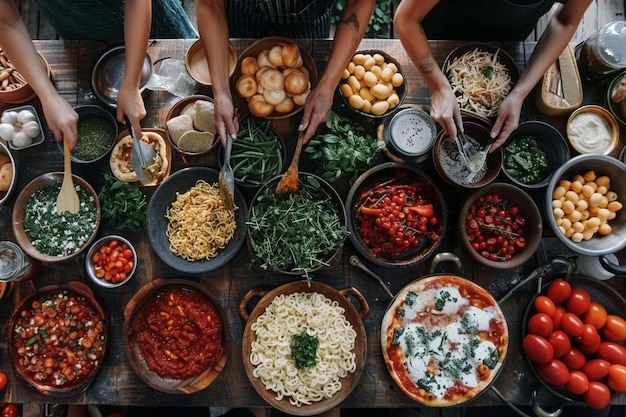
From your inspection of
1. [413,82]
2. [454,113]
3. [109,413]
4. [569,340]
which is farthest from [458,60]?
[109,413]

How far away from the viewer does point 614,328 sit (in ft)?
7.99

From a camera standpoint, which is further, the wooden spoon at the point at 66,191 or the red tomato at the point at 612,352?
the red tomato at the point at 612,352

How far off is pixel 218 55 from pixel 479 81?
4.45 feet

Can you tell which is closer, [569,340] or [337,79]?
[337,79]

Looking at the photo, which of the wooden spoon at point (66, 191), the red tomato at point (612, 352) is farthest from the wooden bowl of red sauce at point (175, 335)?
the red tomato at point (612, 352)

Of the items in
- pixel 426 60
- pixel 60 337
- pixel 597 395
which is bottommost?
pixel 60 337

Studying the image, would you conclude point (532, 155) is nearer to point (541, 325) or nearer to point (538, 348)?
point (541, 325)

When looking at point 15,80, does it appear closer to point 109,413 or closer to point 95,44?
point 95,44

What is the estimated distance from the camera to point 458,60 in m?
2.59

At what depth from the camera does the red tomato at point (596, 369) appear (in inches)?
94.9

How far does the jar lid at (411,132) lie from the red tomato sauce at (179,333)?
1.27 metres

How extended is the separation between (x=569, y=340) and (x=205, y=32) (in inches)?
93.6

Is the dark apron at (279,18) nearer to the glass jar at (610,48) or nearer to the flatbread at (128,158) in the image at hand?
the flatbread at (128,158)

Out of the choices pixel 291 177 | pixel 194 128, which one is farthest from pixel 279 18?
pixel 291 177
